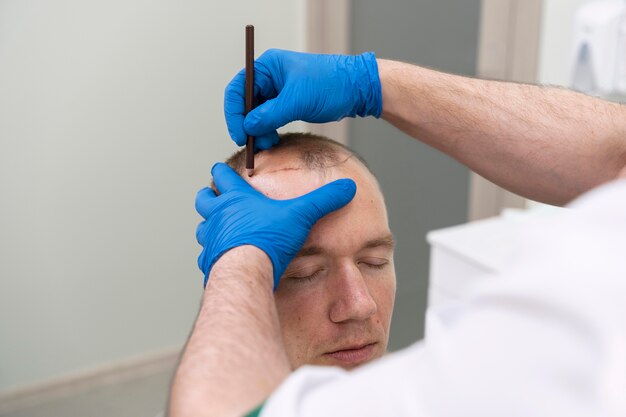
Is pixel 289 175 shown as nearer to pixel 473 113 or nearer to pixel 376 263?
pixel 376 263

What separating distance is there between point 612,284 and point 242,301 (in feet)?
1.50

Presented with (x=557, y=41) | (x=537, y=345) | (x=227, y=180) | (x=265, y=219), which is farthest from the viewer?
(x=557, y=41)

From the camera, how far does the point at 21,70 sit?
229 centimetres

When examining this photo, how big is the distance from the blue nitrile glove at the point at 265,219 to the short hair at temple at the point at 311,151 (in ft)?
0.32

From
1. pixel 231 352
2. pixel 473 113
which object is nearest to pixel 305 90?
pixel 473 113

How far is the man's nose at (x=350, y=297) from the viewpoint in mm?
1076

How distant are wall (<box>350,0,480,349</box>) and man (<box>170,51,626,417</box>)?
1157mm

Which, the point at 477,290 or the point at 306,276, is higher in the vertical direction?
the point at 477,290

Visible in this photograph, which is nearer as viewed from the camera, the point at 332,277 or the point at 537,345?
the point at 537,345

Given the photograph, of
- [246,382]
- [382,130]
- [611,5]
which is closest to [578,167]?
[246,382]

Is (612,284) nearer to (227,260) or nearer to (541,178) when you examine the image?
(227,260)

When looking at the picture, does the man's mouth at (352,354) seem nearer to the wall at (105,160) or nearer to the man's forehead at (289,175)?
the man's forehead at (289,175)

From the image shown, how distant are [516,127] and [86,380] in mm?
2158

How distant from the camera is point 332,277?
3.67 ft
